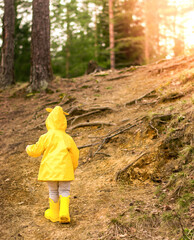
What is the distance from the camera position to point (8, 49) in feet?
48.4

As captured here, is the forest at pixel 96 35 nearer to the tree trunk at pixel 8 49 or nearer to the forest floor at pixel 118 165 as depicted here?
the tree trunk at pixel 8 49

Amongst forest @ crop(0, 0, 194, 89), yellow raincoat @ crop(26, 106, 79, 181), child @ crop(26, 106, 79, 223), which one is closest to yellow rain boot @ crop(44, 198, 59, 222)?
child @ crop(26, 106, 79, 223)

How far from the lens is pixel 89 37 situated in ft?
83.5

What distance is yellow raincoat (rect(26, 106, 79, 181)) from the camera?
422 cm

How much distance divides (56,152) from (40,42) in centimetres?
883

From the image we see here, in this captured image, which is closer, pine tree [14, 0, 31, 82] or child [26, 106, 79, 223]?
child [26, 106, 79, 223]

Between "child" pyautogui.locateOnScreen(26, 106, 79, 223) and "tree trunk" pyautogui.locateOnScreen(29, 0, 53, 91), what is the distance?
25.6 feet

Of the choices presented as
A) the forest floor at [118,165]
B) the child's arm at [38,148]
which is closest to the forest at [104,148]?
the forest floor at [118,165]

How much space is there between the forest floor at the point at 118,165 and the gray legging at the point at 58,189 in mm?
419

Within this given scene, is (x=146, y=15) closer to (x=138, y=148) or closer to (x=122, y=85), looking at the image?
(x=122, y=85)

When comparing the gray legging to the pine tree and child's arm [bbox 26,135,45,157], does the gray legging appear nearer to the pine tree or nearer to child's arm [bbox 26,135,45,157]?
child's arm [bbox 26,135,45,157]

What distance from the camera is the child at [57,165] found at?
420cm

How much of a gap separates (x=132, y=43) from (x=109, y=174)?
1999 cm

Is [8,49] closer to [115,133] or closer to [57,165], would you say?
[115,133]
